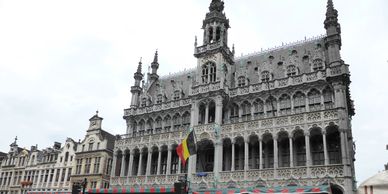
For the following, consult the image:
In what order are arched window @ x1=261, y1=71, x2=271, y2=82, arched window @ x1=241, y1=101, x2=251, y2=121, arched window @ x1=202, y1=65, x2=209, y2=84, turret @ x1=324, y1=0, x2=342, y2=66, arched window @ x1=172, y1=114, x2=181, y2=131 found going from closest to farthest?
1. turret @ x1=324, y1=0, x2=342, y2=66
2. arched window @ x1=241, y1=101, x2=251, y2=121
3. arched window @ x1=261, y1=71, x2=271, y2=82
4. arched window @ x1=202, y1=65, x2=209, y2=84
5. arched window @ x1=172, y1=114, x2=181, y2=131

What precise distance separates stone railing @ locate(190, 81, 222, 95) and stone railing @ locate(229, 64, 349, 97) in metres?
2.23

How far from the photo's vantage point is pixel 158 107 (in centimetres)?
4541

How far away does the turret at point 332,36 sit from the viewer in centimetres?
3384

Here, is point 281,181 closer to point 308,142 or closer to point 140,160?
point 308,142

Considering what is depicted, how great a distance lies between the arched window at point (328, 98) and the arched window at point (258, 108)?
6539 millimetres

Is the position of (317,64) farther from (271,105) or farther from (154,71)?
(154,71)

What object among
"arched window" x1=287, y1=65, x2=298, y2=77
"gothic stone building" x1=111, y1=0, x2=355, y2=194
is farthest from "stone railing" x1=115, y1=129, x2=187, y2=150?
"arched window" x1=287, y1=65, x2=298, y2=77

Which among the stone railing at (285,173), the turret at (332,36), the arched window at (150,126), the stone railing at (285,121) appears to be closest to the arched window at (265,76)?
the stone railing at (285,121)

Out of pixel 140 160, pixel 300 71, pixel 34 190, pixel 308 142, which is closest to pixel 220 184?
pixel 308 142

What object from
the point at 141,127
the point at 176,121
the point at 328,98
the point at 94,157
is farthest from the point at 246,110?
the point at 94,157

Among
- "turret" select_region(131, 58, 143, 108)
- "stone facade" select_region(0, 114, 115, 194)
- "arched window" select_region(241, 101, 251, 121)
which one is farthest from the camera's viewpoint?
"stone facade" select_region(0, 114, 115, 194)

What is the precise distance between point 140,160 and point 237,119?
42.2 feet

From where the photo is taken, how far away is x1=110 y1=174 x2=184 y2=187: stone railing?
36.8m

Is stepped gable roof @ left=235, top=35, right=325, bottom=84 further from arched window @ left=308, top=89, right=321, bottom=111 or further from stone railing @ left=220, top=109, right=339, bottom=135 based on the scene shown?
stone railing @ left=220, top=109, right=339, bottom=135
